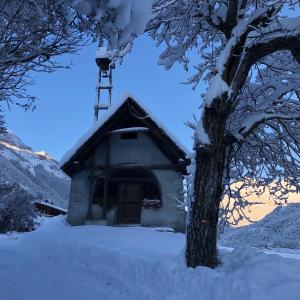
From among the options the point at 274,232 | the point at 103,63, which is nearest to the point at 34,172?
the point at 103,63

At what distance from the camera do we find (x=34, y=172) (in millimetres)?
115625

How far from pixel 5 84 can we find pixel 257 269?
5404 millimetres

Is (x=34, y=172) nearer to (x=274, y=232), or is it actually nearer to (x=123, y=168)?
(x=274, y=232)

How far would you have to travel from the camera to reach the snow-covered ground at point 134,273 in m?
6.09

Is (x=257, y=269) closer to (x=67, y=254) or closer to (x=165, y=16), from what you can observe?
(x=165, y=16)

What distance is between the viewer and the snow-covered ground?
20.0ft

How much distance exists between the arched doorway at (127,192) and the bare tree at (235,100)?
665 centimetres

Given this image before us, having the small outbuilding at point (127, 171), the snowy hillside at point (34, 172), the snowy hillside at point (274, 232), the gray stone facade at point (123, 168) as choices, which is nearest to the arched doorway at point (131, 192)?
the small outbuilding at point (127, 171)

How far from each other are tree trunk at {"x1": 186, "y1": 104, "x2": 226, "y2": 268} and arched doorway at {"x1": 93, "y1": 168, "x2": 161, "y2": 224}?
839 centimetres

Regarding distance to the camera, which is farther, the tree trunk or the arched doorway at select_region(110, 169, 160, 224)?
the arched doorway at select_region(110, 169, 160, 224)

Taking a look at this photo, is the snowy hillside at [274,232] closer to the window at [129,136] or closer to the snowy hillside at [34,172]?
the window at [129,136]

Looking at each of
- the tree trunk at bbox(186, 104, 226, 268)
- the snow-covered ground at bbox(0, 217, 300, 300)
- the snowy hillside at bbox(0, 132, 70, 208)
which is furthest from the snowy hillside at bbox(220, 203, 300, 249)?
the snowy hillside at bbox(0, 132, 70, 208)

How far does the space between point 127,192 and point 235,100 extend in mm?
9048

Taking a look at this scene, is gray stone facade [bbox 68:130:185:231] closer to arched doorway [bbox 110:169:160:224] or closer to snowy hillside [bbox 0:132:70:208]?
arched doorway [bbox 110:169:160:224]
